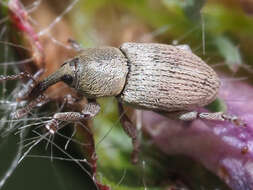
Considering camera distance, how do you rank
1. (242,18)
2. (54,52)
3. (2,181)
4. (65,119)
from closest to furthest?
(2,181) → (65,119) → (242,18) → (54,52)

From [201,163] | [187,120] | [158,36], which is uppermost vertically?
[158,36]

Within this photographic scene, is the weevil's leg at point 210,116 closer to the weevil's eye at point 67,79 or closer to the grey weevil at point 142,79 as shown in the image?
the grey weevil at point 142,79

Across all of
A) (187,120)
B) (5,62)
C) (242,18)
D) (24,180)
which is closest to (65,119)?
(24,180)

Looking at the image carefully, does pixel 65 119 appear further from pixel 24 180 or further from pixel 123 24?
pixel 123 24

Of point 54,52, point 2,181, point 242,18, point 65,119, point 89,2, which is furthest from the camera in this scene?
point 89,2

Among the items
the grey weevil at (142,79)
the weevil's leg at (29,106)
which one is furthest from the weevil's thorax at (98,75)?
the weevil's leg at (29,106)

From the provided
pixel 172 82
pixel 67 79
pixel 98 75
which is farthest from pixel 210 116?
pixel 67 79

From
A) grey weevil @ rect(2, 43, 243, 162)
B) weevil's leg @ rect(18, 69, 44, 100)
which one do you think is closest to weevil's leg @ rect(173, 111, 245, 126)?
grey weevil @ rect(2, 43, 243, 162)
